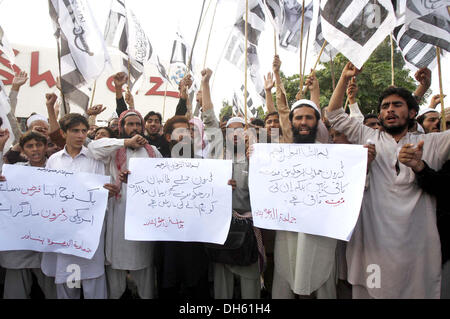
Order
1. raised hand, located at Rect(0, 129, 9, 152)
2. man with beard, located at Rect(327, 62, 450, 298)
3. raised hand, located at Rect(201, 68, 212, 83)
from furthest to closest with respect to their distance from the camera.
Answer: raised hand, located at Rect(201, 68, 212, 83)
raised hand, located at Rect(0, 129, 9, 152)
man with beard, located at Rect(327, 62, 450, 298)

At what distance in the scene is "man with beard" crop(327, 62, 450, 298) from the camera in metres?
2.25

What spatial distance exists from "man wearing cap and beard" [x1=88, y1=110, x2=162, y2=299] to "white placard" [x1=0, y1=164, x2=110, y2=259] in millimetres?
186

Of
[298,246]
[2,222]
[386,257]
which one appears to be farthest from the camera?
[2,222]

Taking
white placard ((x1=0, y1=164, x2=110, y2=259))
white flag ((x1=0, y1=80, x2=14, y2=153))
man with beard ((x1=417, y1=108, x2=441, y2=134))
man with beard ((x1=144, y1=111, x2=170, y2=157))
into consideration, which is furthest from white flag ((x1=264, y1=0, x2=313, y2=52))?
white flag ((x1=0, y1=80, x2=14, y2=153))

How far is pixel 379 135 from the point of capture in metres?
2.55

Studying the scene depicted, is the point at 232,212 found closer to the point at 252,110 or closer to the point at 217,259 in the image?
the point at 217,259

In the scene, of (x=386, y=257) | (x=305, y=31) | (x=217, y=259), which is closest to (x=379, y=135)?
(x=386, y=257)

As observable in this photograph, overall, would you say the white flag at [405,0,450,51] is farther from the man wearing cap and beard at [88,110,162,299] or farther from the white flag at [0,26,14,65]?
the white flag at [0,26,14,65]

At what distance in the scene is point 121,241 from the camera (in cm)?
281

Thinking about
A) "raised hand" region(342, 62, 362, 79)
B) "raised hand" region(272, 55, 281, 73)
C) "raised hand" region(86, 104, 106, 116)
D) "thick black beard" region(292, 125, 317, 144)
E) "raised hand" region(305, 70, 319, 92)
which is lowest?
"thick black beard" region(292, 125, 317, 144)

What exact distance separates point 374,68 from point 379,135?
557 inches

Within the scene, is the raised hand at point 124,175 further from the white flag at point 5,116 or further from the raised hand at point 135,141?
the white flag at point 5,116

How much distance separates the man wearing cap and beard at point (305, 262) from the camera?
2363 mm

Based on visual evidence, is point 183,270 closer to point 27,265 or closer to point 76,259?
point 76,259
